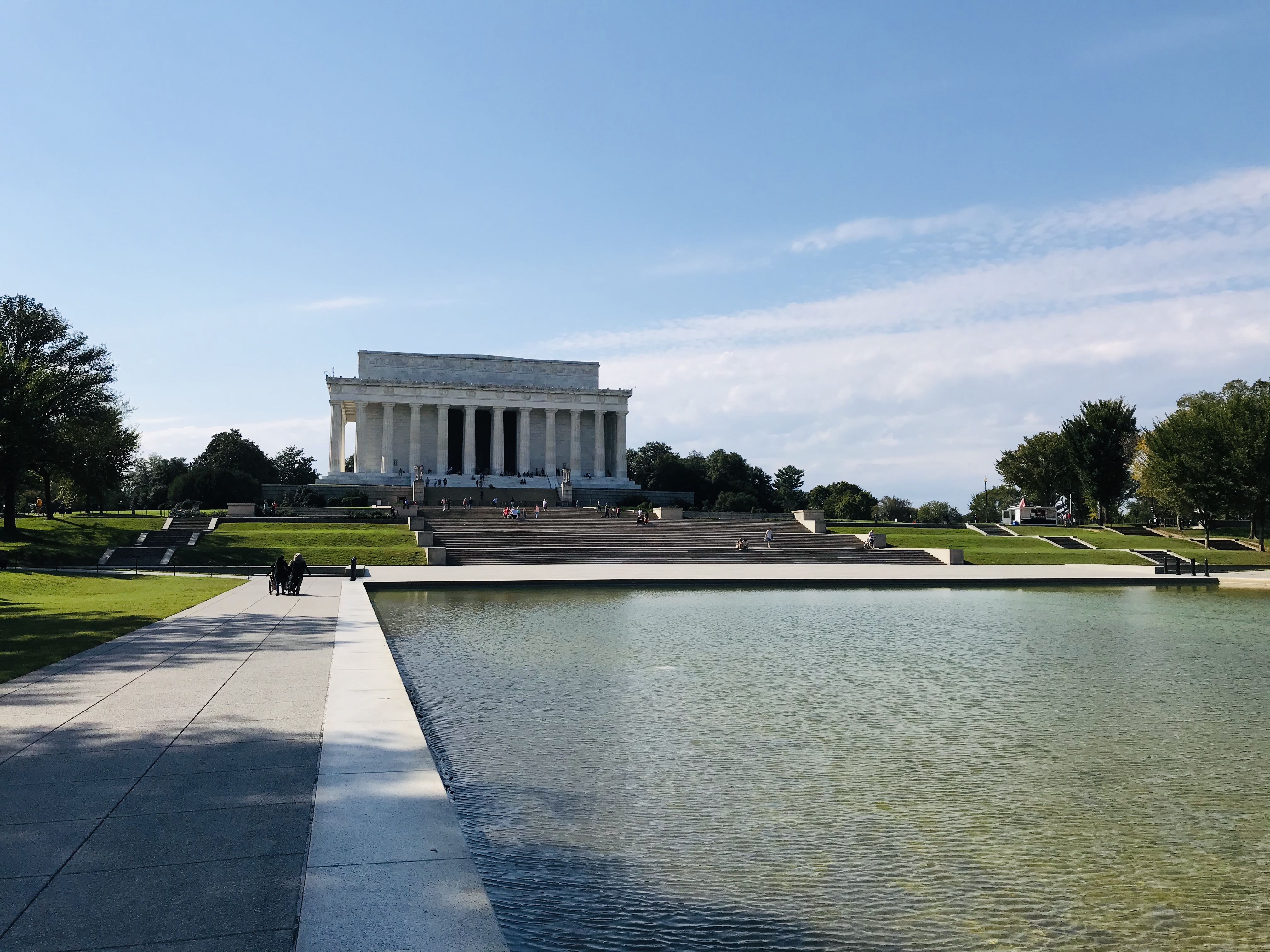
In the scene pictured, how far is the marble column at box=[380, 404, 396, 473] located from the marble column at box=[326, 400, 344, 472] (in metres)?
3.34

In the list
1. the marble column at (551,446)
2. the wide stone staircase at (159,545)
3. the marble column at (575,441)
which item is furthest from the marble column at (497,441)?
the wide stone staircase at (159,545)

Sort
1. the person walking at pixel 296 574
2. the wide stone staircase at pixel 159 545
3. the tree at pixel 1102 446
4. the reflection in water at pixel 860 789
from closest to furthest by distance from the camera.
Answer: the reflection in water at pixel 860 789 < the person walking at pixel 296 574 < the wide stone staircase at pixel 159 545 < the tree at pixel 1102 446

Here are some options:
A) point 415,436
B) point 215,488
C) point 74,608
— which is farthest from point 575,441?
point 74,608

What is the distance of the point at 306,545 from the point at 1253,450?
160 feet

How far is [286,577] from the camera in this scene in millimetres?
26203

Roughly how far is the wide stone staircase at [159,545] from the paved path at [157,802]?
24.9m

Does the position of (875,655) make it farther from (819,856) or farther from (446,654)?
(819,856)

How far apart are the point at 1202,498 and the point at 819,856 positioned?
54696 millimetres

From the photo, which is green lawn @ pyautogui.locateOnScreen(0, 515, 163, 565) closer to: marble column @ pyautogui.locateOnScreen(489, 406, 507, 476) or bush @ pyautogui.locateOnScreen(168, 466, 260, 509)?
bush @ pyautogui.locateOnScreen(168, 466, 260, 509)

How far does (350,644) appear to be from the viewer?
15211mm

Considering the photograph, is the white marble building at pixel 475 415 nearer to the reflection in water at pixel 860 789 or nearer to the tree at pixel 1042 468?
the tree at pixel 1042 468

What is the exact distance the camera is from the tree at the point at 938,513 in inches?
3420

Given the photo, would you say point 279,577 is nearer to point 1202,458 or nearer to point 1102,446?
point 1202,458

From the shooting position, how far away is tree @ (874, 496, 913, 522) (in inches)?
3401
